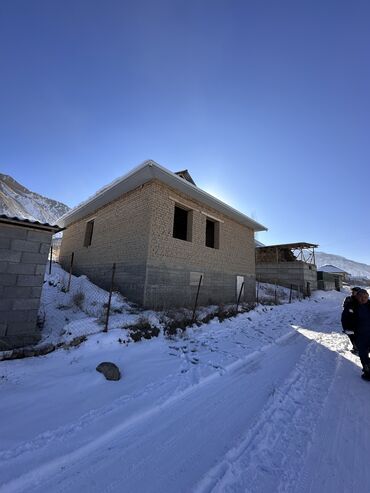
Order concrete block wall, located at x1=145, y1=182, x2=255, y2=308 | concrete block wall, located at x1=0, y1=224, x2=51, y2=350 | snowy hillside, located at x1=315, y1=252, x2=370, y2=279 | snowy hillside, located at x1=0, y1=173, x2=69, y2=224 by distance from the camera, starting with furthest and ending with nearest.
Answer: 1. snowy hillside, located at x1=315, y1=252, x2=370, y2=279
2. snowy hillside, located at x1=0, y1=173, x2=69, y2=224
3. concrete block wall, located at x1=145, y1=182, x2=255, y2=308
4. concrete block wall, located at x1=0, y1=224, x2=51, y2=350

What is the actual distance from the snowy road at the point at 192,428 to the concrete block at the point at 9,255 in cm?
211

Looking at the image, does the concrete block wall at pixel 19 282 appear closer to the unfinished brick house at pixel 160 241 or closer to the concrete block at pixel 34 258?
the concrete block at pixel 34 258

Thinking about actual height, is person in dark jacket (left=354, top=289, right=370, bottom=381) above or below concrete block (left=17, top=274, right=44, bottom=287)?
below

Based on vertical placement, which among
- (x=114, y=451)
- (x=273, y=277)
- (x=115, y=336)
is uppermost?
(x=273, y=277)

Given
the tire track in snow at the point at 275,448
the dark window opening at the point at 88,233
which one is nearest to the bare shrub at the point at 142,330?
the tire track in snow at the point at 275,448

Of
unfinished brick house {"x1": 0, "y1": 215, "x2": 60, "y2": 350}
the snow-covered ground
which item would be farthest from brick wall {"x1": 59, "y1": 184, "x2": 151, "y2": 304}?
unfinished brick house {"x1": 0, "y1": 215, "x2": 60, "y2": 350}

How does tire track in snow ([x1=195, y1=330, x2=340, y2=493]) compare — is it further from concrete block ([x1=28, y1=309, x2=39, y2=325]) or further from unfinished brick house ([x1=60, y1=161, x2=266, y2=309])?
unfinished brick house ([x1=60, y1=161, x2=266, y2=309])

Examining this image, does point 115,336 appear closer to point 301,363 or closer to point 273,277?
point 301,363

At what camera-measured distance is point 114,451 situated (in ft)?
7.70

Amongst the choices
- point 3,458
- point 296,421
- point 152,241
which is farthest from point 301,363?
point 152,241

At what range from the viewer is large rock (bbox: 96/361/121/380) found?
3839 millimetres

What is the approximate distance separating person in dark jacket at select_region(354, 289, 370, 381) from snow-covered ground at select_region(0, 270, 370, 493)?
1.02ft

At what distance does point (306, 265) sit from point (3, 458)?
24453 millimetres

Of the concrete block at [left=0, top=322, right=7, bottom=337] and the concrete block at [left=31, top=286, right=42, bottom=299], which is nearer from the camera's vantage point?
the concrete block at [left=0, top=322, right=7, bottom=337]
